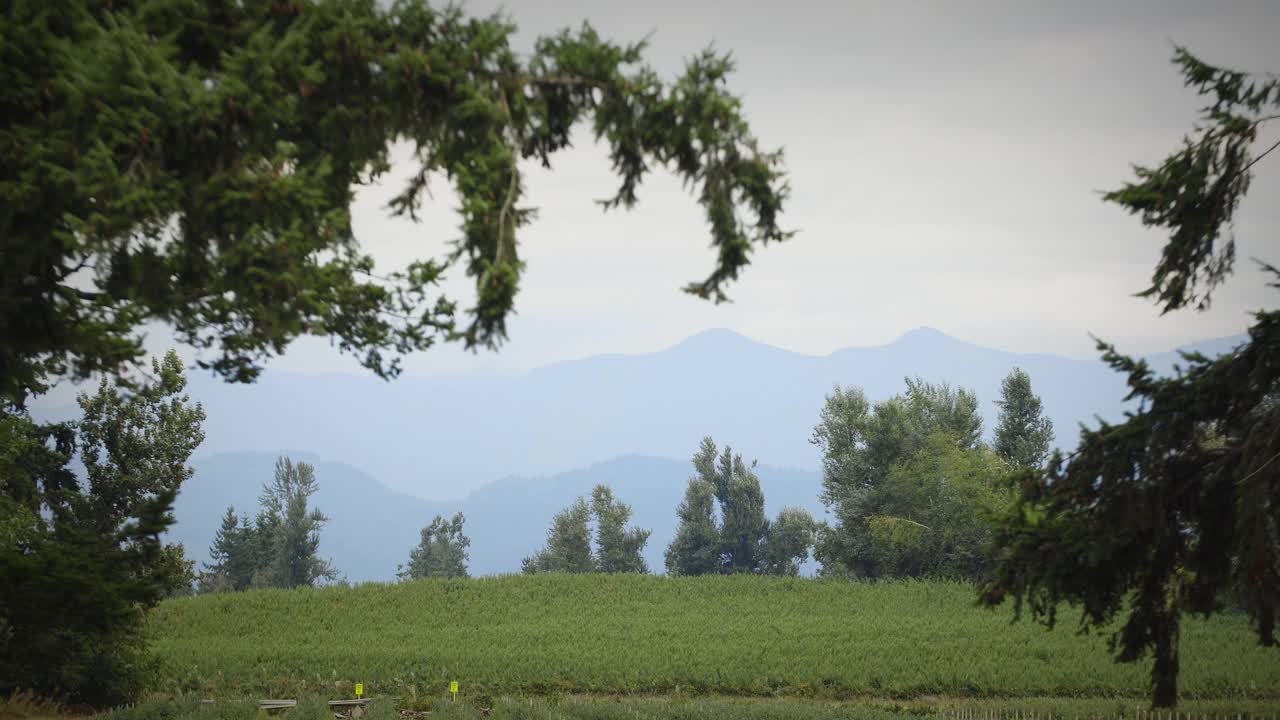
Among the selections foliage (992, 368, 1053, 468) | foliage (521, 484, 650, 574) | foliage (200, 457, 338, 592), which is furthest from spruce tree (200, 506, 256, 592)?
foliage (992, 368, 1053, 468)

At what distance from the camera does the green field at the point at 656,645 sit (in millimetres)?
20875

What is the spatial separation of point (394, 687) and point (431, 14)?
16.5 meters

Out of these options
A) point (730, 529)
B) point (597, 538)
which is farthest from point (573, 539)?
point (730, 529)

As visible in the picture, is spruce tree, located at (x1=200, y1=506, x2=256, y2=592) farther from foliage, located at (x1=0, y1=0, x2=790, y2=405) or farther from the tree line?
foliage, located at (x1=0, y1=0, x2=790, y2=405)

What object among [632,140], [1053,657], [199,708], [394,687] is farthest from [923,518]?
[632,140]

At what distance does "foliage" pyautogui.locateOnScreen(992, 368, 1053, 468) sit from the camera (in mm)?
44719

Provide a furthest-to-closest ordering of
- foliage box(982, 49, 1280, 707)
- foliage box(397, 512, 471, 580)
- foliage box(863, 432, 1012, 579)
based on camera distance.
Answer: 1. foliage box(397, 512, 471, 580)
2. foliage box(863, 432, 1012, 579)
3. foliage box(982, 49, 1280, 707)

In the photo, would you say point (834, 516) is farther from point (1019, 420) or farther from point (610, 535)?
point (610, 535)

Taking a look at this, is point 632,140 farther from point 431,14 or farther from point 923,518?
point 923,518

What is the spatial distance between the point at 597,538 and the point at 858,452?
19.0 m

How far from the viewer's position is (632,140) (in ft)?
25.9

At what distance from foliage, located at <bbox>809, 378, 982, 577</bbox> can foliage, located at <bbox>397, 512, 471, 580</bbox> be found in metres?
26.2

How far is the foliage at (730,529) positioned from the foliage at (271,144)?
46245 mm

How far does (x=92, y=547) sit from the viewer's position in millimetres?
10539
